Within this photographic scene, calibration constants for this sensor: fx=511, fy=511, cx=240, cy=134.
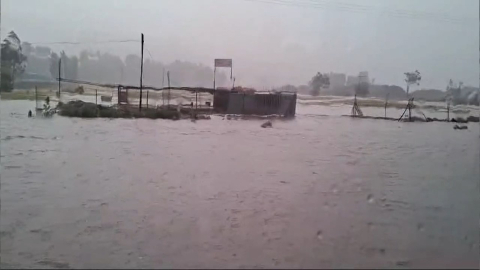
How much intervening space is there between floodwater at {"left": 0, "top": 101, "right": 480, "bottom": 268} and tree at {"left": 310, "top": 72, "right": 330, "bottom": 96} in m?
0.40

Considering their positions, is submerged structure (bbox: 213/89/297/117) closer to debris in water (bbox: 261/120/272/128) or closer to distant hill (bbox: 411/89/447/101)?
debris in water (bbox: 261/120/272/128)

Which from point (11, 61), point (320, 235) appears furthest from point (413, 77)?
point (11, 61)

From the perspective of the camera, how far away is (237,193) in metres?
5.88

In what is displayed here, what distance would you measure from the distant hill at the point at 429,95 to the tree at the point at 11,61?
5126 mm

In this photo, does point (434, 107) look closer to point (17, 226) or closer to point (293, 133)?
point (293, 133)

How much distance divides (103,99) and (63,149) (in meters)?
0.99

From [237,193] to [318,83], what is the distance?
6.88 feet

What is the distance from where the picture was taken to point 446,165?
277 inches

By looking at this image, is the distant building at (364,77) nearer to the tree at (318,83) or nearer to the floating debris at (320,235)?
the tree at (318,83)

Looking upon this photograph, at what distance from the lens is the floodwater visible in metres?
3.98

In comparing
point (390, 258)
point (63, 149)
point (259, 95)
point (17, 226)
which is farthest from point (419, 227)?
point (63, 149)

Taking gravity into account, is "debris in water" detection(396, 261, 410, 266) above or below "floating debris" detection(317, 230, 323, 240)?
above

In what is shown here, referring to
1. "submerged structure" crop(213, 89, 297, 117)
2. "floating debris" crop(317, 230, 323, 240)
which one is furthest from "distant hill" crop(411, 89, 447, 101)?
"floating debris" crop(317, 230, 323, 240)

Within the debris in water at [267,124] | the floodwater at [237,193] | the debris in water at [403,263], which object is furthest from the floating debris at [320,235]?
the debris in water at [267,124]
